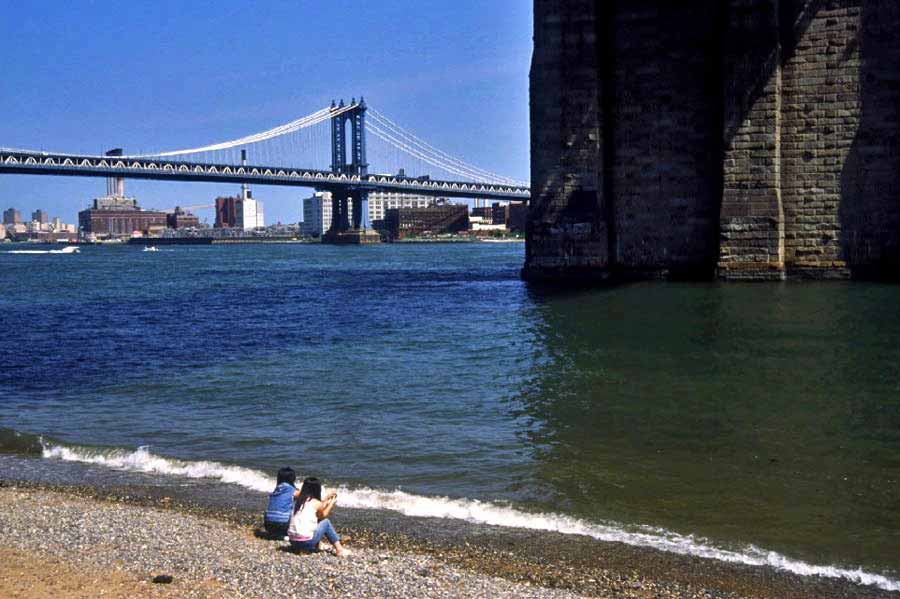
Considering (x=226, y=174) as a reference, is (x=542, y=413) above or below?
below

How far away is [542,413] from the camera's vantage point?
1091 cm

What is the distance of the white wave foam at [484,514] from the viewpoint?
5.99m

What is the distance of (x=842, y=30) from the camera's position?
2470 centimetres

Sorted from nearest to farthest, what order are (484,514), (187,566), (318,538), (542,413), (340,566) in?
(187,566) < (340,566) < (318,538) < (484,514) < (542,413)

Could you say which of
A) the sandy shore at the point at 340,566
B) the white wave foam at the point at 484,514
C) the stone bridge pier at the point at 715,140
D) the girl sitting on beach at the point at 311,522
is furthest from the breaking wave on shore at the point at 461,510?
the stone bridge pier at the point at 715,140

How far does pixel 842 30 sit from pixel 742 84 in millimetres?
2681

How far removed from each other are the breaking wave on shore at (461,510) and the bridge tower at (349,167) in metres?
96.3

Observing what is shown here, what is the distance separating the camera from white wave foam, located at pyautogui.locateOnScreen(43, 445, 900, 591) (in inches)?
236

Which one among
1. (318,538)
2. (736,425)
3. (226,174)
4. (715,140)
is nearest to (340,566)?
(318,538)

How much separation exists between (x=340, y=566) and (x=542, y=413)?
541cm

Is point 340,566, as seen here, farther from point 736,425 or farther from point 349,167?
point 349,167

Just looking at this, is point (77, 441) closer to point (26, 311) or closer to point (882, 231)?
point (26, 311)

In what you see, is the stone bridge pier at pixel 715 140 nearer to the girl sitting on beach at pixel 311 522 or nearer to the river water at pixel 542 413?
the river water at pixel 542 413

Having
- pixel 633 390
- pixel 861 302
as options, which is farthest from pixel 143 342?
pixel 861 302
